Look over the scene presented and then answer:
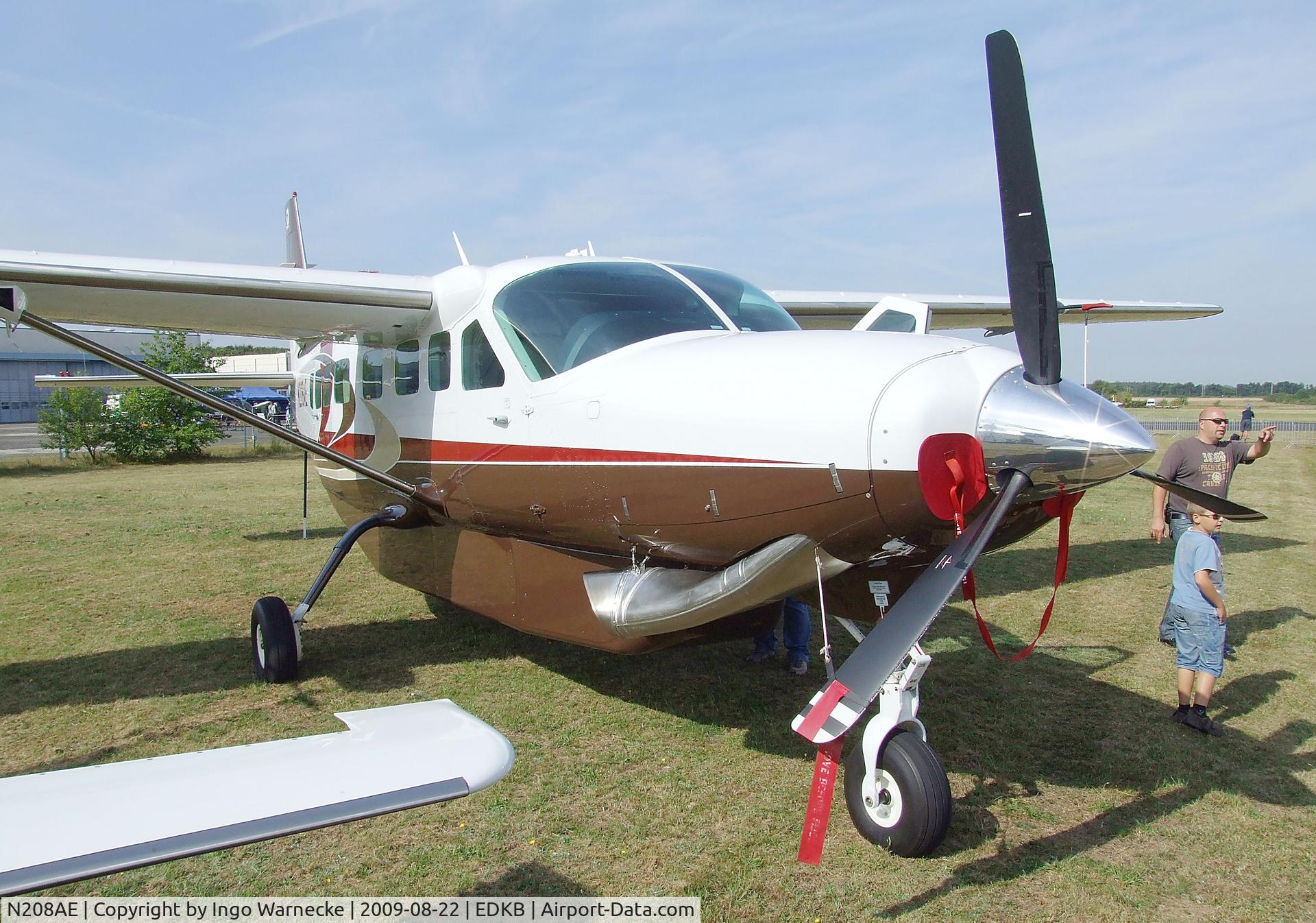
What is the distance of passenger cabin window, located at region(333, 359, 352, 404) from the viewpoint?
6957 mm

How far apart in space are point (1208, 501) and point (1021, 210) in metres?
1.99

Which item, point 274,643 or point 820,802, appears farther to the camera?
point 274,643

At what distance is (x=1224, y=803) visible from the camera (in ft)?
12.7

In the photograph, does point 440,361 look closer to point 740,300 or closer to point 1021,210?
point 740,300

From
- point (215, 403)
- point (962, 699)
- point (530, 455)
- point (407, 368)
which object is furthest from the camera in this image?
point (407, 368)

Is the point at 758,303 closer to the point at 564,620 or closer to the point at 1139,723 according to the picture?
the point at 564,620

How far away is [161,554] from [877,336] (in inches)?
367

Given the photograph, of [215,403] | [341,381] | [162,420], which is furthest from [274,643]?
[162,420]

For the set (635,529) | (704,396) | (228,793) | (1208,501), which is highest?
(704,396)

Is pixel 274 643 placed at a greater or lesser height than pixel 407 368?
lesser

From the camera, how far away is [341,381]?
23.4ft

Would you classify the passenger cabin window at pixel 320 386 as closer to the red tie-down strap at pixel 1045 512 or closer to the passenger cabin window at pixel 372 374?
the passenger cabin window at pixel 372 374

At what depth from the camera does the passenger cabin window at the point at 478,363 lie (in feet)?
16.1

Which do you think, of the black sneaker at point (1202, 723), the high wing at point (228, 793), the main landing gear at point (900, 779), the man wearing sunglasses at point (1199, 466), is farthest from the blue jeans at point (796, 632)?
the high wing at point (228, 793)
